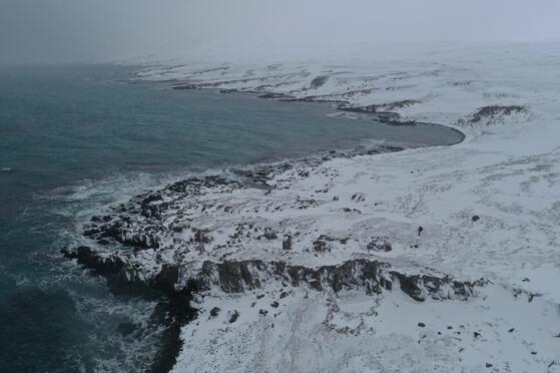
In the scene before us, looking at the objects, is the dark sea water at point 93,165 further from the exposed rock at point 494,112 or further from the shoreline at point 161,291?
the exposed rock at point 494,112

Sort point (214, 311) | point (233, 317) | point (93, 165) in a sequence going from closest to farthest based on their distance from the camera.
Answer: point (233, 317), point (214, 311), point (93, 165)

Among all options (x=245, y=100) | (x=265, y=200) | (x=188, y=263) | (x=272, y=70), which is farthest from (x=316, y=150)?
(x=272, y=70)

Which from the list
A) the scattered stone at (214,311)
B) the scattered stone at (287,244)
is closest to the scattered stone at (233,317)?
the scattered stone at (214,311)

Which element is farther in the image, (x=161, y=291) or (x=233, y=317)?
(x=161, y=291)

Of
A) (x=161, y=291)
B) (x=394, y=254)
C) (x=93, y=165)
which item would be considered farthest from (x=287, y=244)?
(x=93, y=165)

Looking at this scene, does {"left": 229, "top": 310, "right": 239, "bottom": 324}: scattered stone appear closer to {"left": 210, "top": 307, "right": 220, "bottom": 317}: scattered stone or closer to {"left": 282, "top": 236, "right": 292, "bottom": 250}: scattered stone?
{"left": 210, "top": 307, "right": 220, "bottom": 317}: scattered stone

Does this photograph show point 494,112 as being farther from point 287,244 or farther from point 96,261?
point 96,261

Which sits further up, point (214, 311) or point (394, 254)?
point (394, 254)

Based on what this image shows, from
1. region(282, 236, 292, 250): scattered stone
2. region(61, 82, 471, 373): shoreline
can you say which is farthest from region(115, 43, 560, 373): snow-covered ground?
region(61, 82, 471, 373): shoreline
